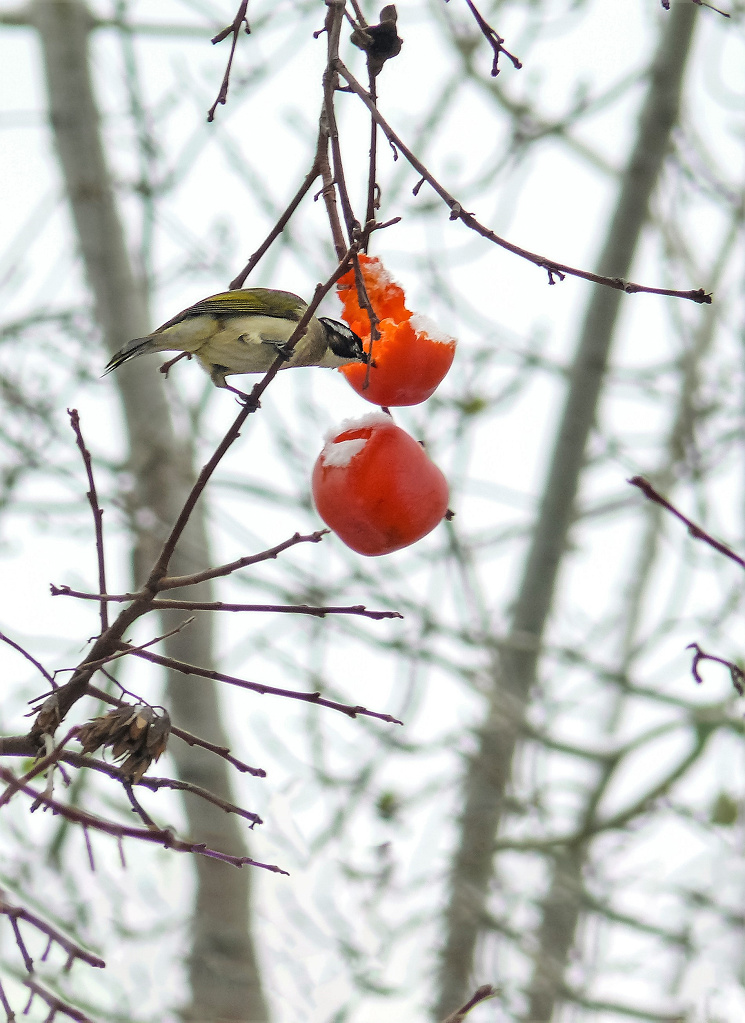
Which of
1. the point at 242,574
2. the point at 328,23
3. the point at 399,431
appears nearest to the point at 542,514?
the point at 242,574

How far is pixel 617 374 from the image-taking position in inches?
270

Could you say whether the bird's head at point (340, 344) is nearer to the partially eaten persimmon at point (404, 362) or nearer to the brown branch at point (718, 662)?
the partially eaten persimmon at point (404, 362)

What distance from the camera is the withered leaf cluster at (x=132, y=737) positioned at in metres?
1.89

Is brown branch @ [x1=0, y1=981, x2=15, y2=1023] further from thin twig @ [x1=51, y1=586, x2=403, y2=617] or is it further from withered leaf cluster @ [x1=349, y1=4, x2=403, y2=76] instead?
withered leaf cluster @ [x1=349, y1=4, x2=403, y2=76]

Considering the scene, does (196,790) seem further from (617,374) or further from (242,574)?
(617,374)

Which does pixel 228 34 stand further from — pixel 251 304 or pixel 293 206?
pixel 251 304

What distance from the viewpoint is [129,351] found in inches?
117

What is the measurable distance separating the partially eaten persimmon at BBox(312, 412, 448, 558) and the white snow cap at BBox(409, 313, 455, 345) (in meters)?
0.21

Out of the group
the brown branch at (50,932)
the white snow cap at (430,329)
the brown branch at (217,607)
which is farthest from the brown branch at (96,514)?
the white snow cap at (430,329)

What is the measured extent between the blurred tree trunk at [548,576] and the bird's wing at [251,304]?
7.43 feet

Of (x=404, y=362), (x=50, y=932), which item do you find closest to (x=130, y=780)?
(x=50, y=932)

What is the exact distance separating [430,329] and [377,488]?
375 millimetres

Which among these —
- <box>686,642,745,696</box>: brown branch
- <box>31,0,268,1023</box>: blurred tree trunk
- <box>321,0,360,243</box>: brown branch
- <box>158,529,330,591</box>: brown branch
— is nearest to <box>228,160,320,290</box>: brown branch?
<box>321,0,360,243</box>: brown branch

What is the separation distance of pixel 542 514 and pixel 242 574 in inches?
61.9
